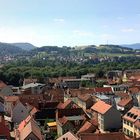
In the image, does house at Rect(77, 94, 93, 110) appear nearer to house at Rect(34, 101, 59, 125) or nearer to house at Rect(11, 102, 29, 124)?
house at Rect(34, 101, 59, 125)

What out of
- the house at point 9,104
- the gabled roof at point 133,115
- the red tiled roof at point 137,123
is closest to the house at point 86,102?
the house at point 9,104

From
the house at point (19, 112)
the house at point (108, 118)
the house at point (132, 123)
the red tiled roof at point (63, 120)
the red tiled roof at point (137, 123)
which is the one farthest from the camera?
the house at point (19, 112)

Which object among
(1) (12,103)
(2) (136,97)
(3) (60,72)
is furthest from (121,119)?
(3) (60,72)

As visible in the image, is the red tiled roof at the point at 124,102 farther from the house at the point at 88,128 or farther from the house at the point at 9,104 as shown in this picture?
the house at the point at 9,104

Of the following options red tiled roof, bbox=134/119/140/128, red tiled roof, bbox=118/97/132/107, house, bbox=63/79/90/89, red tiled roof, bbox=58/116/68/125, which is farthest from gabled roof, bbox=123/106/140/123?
house, bbox=63/79/90/89

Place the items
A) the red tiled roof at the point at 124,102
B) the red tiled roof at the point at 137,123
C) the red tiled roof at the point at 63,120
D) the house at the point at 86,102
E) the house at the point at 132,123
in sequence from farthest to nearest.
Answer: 1. the house at the point at 86,102
2. the red tiled roof at the point at 124,102
3. the red tiled roof at the point at 63,120
4. the house at the point at 132,123
5. the red tiled roof at the point at 137,123

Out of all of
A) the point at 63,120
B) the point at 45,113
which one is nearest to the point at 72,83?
the point at 45,113

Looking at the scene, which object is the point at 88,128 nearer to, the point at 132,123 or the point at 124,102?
the point at 132,123
